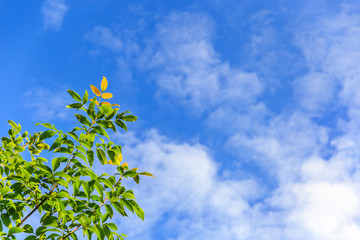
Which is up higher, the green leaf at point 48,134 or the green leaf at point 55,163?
the green leaf at point 48,134

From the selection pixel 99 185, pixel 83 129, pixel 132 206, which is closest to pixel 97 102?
pixel 83 129

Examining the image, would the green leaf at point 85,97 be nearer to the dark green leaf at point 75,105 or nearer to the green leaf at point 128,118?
the dark green leaf at point 75,105

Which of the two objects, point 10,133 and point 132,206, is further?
point 10,133

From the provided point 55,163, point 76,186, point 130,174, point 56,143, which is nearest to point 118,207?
point 130,174

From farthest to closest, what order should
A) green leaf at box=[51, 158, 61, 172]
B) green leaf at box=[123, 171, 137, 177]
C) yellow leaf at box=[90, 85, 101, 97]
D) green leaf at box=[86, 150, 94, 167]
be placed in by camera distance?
yellow leaf at box=[90, 85, 101, 97] → green leaf at box=[123, 171, 137, 177] → green leaf at box=[86, 150, 94, 167] → green leaf at box=[51, 158, 61, 172]

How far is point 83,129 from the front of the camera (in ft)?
10.8

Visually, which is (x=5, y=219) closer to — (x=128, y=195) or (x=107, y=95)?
(x=128, y=195)

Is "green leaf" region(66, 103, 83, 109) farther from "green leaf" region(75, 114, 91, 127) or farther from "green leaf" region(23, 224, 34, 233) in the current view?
"green leaf" region(23, 224, 34, 233)

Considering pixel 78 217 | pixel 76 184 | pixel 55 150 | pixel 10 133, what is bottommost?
pixel 78 217

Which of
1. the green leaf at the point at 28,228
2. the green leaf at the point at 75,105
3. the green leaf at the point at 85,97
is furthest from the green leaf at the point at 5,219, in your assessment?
the green leaf at the point at 85,97

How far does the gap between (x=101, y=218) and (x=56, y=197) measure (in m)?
0.49

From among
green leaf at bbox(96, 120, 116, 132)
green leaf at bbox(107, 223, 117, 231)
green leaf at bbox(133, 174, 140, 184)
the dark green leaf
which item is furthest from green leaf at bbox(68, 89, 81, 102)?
green leaf at bbox(107, 223, 117, 231)

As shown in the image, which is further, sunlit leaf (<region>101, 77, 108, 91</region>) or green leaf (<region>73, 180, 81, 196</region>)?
sunlit leaf (<region>101, 77, 108, 91</region>)

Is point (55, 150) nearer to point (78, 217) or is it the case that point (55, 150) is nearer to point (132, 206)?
point (78, 217)
